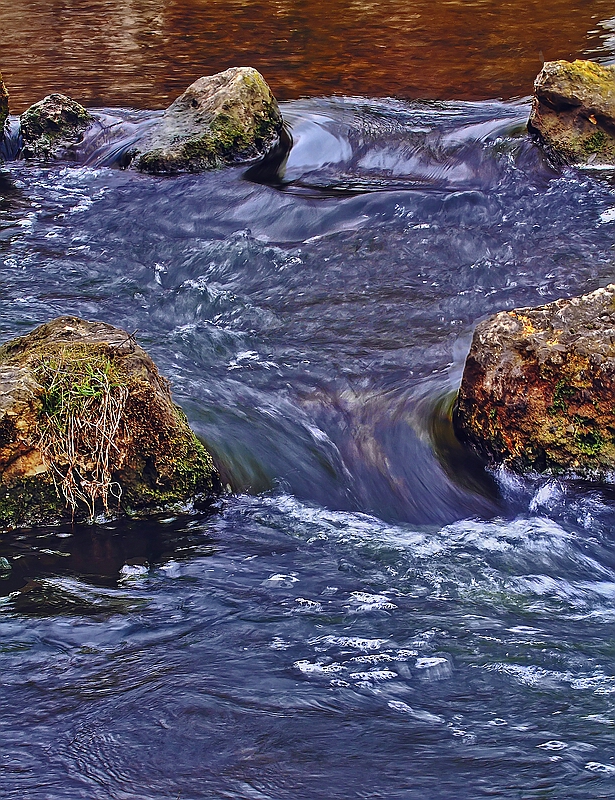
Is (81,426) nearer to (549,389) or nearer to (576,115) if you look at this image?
(549,389)

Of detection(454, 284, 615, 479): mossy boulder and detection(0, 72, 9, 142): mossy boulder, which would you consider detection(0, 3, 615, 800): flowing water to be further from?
detection(0, 72, 9, 142): mossy boulder

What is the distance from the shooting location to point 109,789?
9.86 ft

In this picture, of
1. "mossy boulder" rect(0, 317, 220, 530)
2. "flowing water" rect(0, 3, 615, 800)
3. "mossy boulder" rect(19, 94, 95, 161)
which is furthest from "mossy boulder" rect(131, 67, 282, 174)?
"mossy boulder" rect(0, 317, 220, 530)

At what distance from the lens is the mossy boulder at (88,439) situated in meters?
4.64

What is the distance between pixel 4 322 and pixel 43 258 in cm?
156

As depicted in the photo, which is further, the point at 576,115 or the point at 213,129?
the point at 213,129

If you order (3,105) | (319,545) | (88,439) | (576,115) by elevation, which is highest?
(3,105)

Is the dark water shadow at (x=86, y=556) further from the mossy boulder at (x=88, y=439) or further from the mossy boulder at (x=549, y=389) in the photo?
the mossy boulder at (x=549, y=389)

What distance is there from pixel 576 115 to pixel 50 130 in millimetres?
6789

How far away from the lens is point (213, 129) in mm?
10500

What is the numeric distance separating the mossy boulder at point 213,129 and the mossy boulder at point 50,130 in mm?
1248

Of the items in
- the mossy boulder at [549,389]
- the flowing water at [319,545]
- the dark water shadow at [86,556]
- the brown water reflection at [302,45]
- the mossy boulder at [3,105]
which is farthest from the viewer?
the brown water reflection at [302,45]

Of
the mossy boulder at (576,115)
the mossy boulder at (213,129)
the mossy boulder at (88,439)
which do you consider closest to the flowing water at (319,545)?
the mossy boulder at (88,439)

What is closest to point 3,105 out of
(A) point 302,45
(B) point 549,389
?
(A) point 302,45
